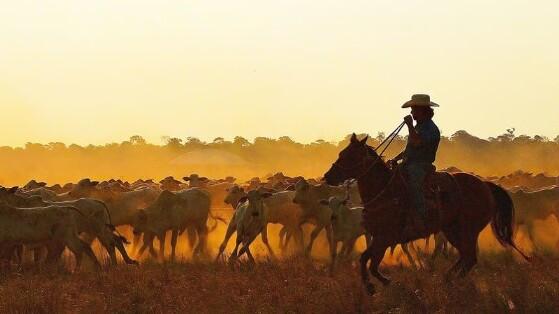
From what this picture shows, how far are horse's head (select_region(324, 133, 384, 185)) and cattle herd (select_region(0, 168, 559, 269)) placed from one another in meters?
3.17

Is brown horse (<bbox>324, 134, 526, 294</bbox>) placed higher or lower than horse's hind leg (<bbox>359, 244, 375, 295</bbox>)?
higher

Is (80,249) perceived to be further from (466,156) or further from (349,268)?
(466,156)

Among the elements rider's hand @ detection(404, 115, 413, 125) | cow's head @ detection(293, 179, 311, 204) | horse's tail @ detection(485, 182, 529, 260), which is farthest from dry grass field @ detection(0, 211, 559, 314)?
cow's head @ detection(293, 179, 311, 204)

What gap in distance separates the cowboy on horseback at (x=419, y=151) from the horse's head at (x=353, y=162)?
510 mm

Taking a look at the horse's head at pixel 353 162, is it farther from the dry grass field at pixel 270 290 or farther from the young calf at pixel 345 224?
the young calf at pixel 345 224

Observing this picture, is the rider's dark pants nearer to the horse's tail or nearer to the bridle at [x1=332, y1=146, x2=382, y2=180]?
the bridle at [x1=332, y1=146, x2=382, y2=180]

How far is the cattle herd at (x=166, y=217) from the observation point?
16516 millimetres

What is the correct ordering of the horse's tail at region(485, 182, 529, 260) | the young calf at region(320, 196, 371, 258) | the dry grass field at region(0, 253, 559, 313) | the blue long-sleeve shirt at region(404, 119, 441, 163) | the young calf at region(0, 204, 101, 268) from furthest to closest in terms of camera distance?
the young calf at region(320, 196, 371, 258) < the young calf at region(0, 204, 101, 268) < the horse's tail at region(485, 182, 529, 260) < the blue long-sleeve shirt at region(404, 119, 441, 163) < the dry grass field at region(0, 253, 559, 313)

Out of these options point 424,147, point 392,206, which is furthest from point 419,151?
point 392,206

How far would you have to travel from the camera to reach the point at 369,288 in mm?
12438

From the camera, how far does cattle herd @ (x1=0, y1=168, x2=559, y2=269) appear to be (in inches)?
650

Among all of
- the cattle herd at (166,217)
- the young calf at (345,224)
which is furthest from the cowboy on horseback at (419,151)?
the young calf at (345,224)

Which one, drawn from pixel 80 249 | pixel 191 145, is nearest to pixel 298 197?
pixel 80 249

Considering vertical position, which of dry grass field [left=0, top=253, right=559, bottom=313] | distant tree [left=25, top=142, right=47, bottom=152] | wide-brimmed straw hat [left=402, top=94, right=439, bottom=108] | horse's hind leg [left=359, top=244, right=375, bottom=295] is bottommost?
dry grass field [left=0, top=253, right=559, bottom=313]
